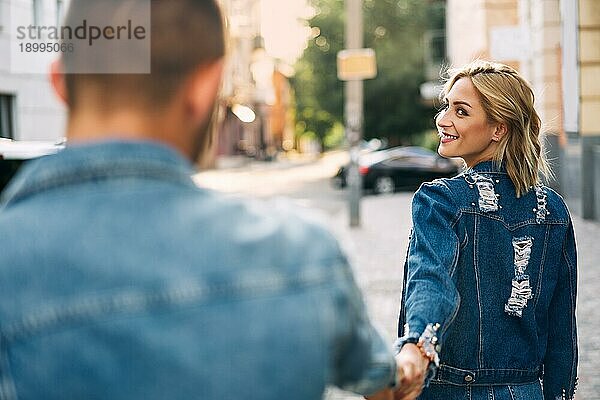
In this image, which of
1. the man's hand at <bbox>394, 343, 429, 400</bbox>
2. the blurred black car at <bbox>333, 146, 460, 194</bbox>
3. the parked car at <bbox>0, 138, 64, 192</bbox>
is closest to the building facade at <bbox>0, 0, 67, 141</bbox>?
the blurred black car at <bbox>333, 146, 460, 194</bbox>

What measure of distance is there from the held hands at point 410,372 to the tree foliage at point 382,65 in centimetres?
3624

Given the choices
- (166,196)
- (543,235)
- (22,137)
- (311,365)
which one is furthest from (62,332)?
(22,137)

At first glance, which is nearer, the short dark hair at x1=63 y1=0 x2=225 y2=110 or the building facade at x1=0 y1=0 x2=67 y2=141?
the short dark hair at x1=63 y1=0 x2=225 y2=110

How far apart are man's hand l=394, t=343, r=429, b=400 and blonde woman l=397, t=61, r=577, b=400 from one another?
0.65ft

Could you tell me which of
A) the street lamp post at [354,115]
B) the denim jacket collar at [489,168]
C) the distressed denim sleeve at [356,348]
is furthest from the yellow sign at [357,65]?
the distressed denim sleeve at [356,348]

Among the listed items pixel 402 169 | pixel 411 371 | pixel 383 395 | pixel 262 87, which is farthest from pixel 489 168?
pixel 262 87

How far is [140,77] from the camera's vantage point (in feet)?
4.25

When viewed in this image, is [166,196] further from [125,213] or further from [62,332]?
[62,332]

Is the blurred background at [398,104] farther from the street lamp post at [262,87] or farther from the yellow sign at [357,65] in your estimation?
the street lamp post at [262,87]

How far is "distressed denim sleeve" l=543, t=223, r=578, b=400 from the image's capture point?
8.71ft

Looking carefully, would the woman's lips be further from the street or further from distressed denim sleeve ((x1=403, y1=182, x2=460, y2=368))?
the street

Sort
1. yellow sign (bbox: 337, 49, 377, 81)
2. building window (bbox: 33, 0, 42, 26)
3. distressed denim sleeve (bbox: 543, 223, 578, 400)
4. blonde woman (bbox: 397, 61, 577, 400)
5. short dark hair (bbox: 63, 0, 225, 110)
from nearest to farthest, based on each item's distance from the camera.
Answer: short dark hair (bbox: 63, 0, 225, 110), blonde woman (bbox: 397, 61, 577, 400), distressed denim sleeve (bbox: 543, 223, 578, 400), yellow sign (bbox: 337, 49, 377, 81), building window (bbox: 33, 0, 42, 26)

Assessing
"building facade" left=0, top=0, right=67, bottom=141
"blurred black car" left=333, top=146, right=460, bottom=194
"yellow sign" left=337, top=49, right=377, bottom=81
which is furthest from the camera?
"blurred black car" left=333, top=146, right=460, bottom=194

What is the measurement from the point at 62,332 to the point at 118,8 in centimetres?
44
